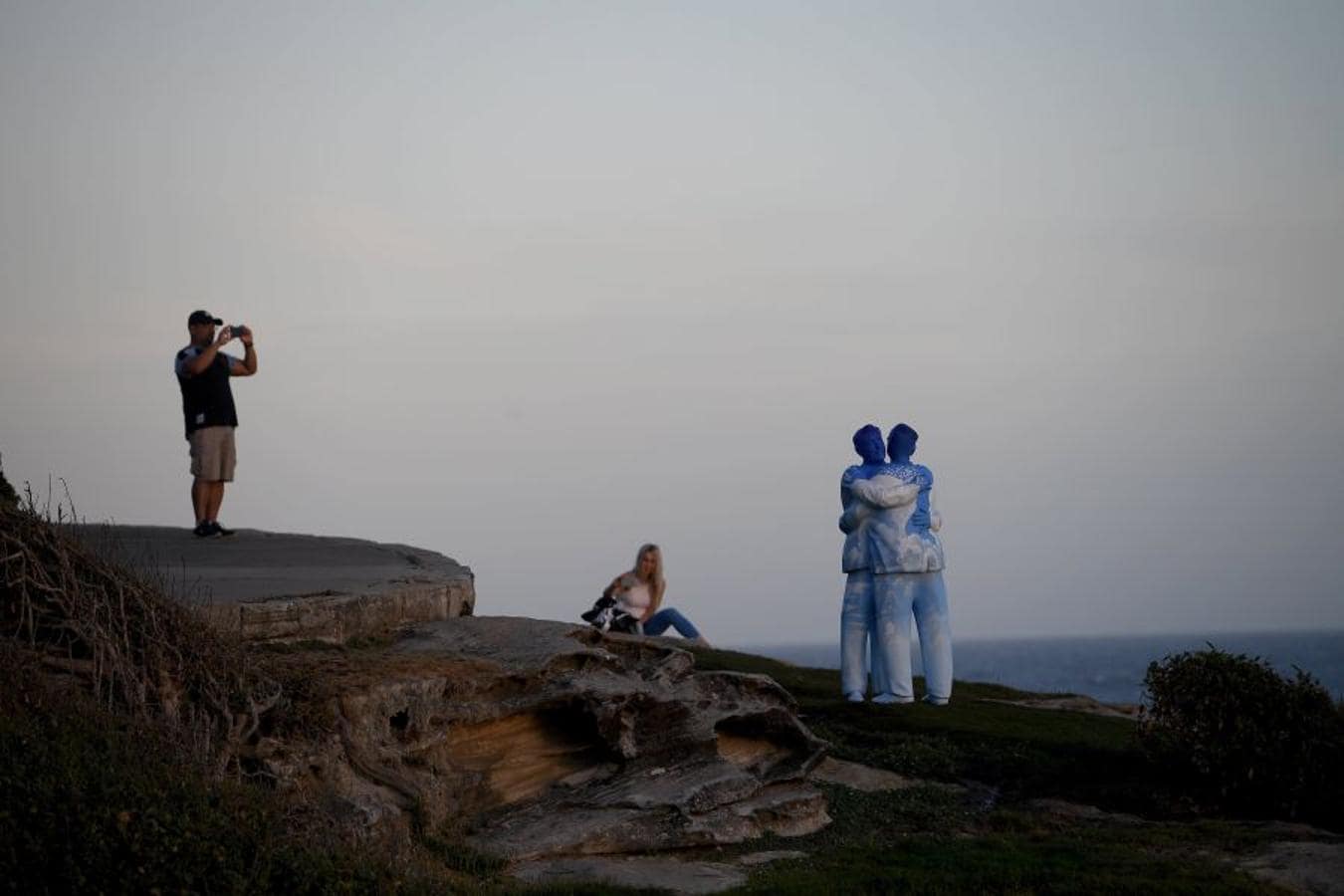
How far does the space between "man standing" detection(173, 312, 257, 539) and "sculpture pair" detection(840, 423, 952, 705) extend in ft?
24.2

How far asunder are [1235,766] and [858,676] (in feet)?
16.7

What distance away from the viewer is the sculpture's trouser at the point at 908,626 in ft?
66.0

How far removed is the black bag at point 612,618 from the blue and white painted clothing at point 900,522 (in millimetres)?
4053

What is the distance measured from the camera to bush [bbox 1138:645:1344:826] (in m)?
16.4

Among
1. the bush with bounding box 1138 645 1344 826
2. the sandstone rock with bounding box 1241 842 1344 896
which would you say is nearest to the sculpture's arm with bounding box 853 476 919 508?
the bush with bounding box 1138 645 1344 826

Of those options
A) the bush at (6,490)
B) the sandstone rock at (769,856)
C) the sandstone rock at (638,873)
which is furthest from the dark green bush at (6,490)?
the sandstone rock at (769,856)

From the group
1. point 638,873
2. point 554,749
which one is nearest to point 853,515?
point 554,749

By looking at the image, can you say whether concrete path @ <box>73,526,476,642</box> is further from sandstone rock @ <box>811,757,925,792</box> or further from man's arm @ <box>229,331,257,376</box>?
sandstone rock @ <box>811,757,925,792</box>

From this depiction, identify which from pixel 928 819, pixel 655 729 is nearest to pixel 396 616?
pixel 655 729

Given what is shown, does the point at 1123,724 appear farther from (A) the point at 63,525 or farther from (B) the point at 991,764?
(A) the point at 63,525

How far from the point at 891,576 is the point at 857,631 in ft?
2.96

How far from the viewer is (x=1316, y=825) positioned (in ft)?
52.6

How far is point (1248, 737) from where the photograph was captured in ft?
54.5

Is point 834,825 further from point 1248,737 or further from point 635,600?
point 635,600
